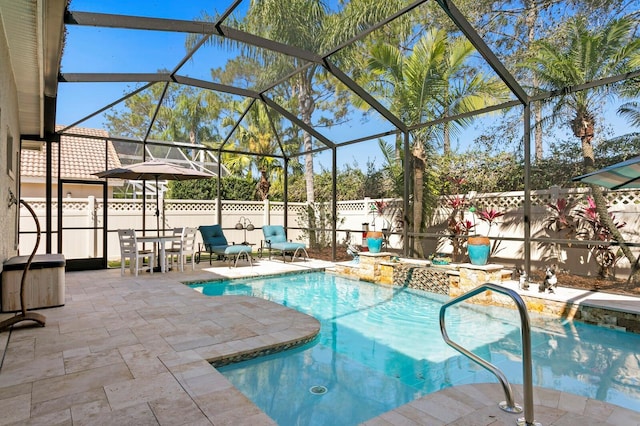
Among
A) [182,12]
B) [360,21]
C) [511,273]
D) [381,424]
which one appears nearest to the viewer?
[381,424]

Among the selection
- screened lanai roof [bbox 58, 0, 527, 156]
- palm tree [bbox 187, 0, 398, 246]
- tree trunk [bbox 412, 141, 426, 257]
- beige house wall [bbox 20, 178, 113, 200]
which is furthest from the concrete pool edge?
beige house wall [bbox 20, 178, 113, 200]

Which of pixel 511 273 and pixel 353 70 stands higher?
pixel 353 70

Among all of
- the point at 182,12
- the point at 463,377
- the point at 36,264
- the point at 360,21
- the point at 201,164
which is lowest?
the point at 463,377

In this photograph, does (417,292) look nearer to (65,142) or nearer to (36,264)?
(36,264)

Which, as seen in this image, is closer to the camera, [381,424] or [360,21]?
[381,424]

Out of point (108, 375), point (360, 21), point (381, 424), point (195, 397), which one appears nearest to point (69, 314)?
point (108, 375)

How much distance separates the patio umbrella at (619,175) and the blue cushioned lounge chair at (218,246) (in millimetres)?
6627

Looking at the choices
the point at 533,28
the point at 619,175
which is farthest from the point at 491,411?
the point at 533,28

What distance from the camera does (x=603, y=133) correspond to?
9.30 metres

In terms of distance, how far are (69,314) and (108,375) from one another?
230 cm

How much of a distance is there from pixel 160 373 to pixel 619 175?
14.8 feet

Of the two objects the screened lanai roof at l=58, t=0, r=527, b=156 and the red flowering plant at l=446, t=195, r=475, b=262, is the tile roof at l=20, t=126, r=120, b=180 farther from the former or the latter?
the red flowering plant at l=446, t=195, r=475, b=262

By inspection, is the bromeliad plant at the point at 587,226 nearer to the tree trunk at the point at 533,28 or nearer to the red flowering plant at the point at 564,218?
the red flowering plant at the point at 564,218

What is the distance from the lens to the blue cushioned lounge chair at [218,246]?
28.5ft
